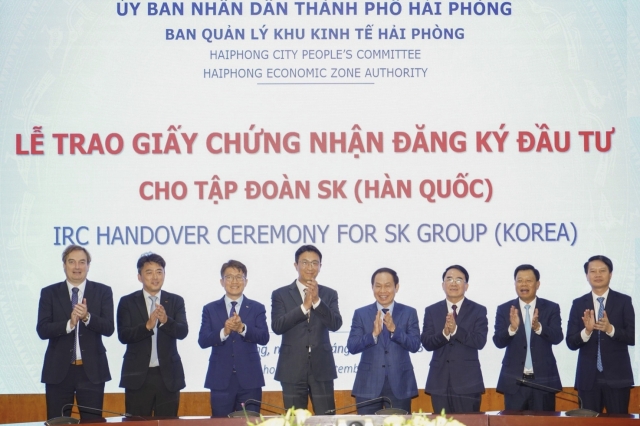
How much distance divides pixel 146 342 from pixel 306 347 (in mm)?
1061

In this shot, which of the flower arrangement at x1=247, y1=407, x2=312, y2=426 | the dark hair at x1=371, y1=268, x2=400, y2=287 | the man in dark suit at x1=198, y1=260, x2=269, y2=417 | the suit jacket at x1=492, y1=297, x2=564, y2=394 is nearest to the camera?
the flower arrangement at x1=247, y1=407, x2=312, y2=426

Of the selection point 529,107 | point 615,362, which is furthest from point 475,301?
point 529,107

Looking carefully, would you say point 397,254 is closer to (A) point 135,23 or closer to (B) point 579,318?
(B) point 579,318

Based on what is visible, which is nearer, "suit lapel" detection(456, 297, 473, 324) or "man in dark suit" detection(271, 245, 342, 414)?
"man in dark suit" detection(271, 245, 342, 414)

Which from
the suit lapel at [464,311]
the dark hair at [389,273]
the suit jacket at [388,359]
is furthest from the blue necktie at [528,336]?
the dark hair at [389,273]

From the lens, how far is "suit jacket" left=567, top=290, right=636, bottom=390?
6102 mm

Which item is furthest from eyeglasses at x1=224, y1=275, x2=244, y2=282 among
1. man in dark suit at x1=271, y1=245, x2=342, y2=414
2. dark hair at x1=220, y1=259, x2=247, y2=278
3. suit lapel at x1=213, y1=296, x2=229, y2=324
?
man in dark suit at x1=271, y1=245, x2=342, y2=414

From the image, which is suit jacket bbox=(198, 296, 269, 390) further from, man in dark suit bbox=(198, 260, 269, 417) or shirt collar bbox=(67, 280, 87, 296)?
shirt collar bbox=(67, 280, 87, 296)

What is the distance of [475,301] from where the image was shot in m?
6.30

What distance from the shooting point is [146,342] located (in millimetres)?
6078

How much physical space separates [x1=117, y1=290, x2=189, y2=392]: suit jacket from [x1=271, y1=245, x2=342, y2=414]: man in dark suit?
64 cm

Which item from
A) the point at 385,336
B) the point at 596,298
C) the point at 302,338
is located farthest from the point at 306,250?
the point at 596,298

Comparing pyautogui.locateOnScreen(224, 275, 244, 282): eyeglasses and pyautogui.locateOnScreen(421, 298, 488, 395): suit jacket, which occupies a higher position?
pyautogui.locateOnScreen(224, 275, 244, 282): eyeglasses

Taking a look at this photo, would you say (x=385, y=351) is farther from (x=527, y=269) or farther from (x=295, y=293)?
(x=527, y=269)
